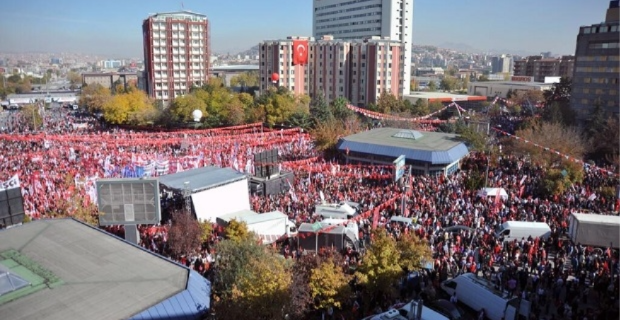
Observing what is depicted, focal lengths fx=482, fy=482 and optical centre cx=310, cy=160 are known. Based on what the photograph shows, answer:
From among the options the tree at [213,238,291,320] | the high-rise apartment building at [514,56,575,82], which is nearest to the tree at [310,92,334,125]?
the tree at [213,238,291,320]

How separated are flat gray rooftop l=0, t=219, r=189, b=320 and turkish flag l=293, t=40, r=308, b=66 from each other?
56.6 m

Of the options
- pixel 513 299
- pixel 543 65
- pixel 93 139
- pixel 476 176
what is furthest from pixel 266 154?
pixel 543 65

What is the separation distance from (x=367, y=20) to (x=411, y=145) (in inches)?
2703

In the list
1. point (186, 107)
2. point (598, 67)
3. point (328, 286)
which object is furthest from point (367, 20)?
point (328, 286)

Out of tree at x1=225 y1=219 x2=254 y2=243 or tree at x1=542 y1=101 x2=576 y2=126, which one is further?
tree at x1=542 y1=101 x2=576 y2=126

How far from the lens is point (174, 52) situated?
8412 centimetres

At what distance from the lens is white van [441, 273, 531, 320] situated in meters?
12.7

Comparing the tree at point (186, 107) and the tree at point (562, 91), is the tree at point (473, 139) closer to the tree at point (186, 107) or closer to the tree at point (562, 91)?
the tree at point (562, 91)

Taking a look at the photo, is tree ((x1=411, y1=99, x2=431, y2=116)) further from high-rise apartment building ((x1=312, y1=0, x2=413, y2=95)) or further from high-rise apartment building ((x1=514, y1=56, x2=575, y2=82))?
high-rise apartment building ((x1=514, y1=56, x2=575, y2=82))

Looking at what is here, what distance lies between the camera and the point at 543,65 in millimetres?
117938

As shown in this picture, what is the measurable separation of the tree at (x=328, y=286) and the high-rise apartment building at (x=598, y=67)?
44.3m

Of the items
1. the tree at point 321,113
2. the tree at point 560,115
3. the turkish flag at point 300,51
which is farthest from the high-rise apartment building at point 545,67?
the tree at point 321,113

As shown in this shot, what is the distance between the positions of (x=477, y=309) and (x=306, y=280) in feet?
15.9

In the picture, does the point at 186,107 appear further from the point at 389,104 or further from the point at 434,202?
the point at 434,202
